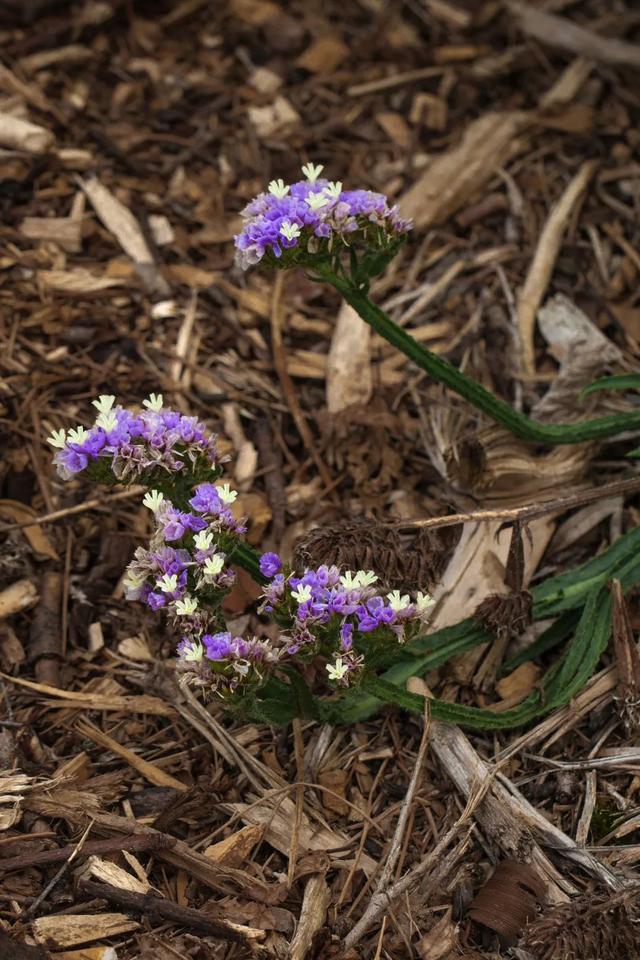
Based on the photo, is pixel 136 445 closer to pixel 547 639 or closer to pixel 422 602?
pixel 422 602

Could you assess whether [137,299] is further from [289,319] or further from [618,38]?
[618,38]

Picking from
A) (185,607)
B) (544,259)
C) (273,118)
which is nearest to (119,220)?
(273,118)

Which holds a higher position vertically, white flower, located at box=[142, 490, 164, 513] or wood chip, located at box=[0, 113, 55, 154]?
wood chip, located at box=[0, 113, 55, 154]

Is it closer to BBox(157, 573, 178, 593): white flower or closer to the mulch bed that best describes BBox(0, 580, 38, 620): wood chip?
the mulch bed

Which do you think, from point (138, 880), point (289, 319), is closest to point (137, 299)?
point (289, 319)

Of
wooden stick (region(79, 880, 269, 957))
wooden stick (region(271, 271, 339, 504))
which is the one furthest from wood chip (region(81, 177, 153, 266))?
wooden stick (region(79, 880, 269, 957))
